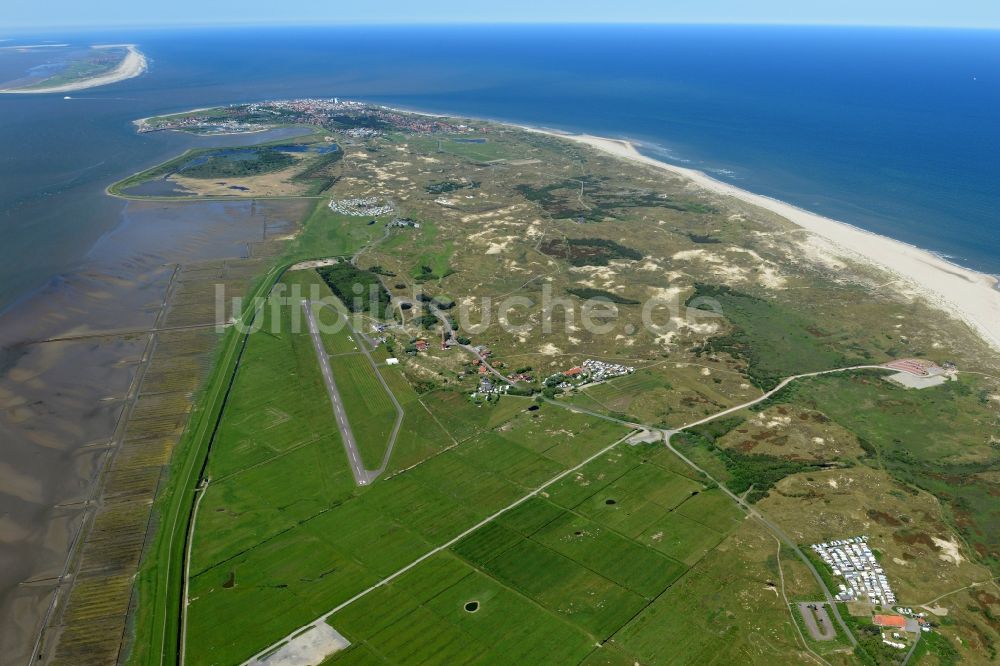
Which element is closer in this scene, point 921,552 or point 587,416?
point 921,552

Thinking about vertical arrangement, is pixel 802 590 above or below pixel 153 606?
above

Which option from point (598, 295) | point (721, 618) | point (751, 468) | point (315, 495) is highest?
point (598, 295)

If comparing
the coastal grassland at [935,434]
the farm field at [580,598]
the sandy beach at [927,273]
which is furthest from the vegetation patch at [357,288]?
the sandy beach at [927,273]

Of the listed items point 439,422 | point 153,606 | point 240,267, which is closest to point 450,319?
point 439,422

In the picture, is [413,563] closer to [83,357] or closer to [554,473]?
[554,473]

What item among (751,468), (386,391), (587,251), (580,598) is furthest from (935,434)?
(587,251)

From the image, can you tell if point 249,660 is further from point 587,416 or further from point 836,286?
point 836,286
